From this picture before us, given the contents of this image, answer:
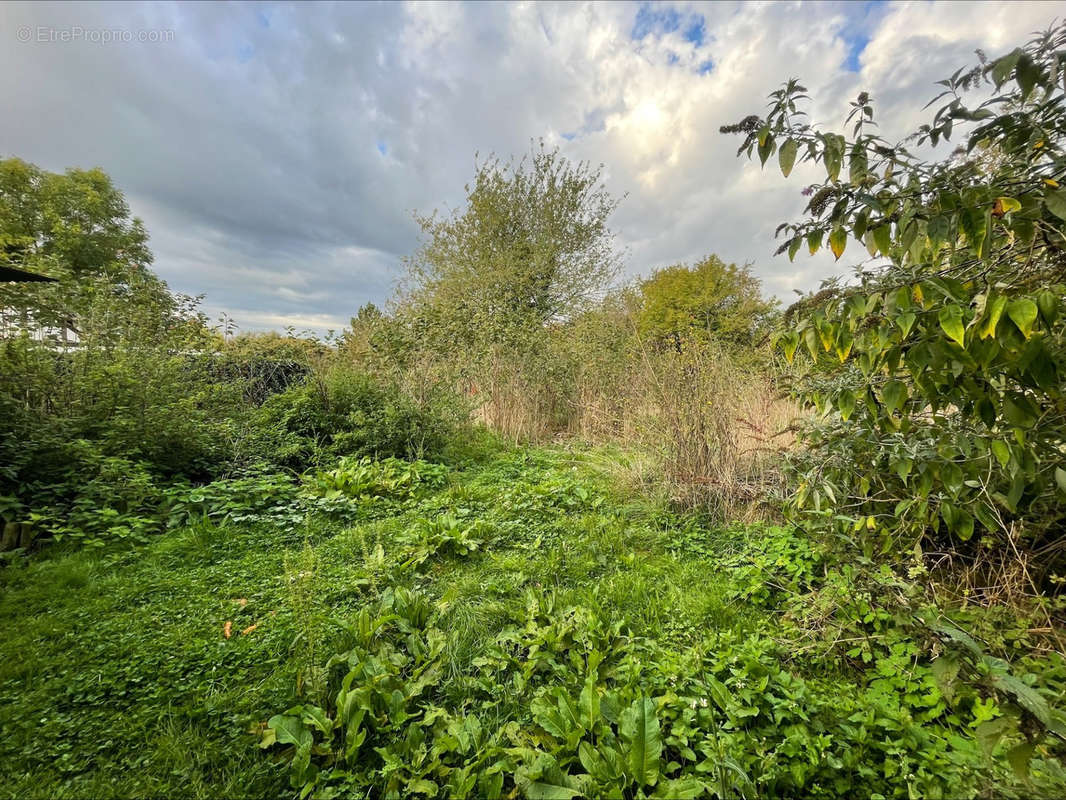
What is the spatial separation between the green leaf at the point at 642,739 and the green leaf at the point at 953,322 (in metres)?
1.39

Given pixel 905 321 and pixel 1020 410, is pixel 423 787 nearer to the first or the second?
pixel 905 321

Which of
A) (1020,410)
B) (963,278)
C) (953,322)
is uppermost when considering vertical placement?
(963,278)

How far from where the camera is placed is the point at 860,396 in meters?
1.64

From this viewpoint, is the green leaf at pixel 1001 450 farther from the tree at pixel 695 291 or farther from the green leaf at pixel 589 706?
the tree at pixel 695 291

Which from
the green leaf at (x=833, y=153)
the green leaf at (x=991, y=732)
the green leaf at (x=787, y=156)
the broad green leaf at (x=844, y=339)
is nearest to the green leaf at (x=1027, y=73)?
the green leaf at (x=833, y=153)

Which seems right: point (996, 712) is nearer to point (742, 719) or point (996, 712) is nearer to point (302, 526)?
point (742, 719)

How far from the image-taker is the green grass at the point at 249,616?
137 cm

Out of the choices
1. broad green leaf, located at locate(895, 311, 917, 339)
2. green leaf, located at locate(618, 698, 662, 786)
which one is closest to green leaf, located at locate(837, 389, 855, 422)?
broad green leaf, located at locate(895, 311, 917, 339)

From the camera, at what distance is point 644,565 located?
257 centimetres

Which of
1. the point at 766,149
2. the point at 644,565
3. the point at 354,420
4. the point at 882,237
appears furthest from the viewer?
the point at 354,420

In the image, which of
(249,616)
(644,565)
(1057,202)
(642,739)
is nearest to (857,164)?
(1057,202)

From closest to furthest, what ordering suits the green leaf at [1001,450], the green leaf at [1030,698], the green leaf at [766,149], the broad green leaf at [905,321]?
the green leaf at [1030,698]
the broad green leaf at [905,321]
the green leaf at [1001,450]
the green leaf at [766,149]

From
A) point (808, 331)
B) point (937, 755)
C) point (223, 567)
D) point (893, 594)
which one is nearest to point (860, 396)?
point (808, 331)

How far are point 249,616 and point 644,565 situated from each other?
222 centimetres
